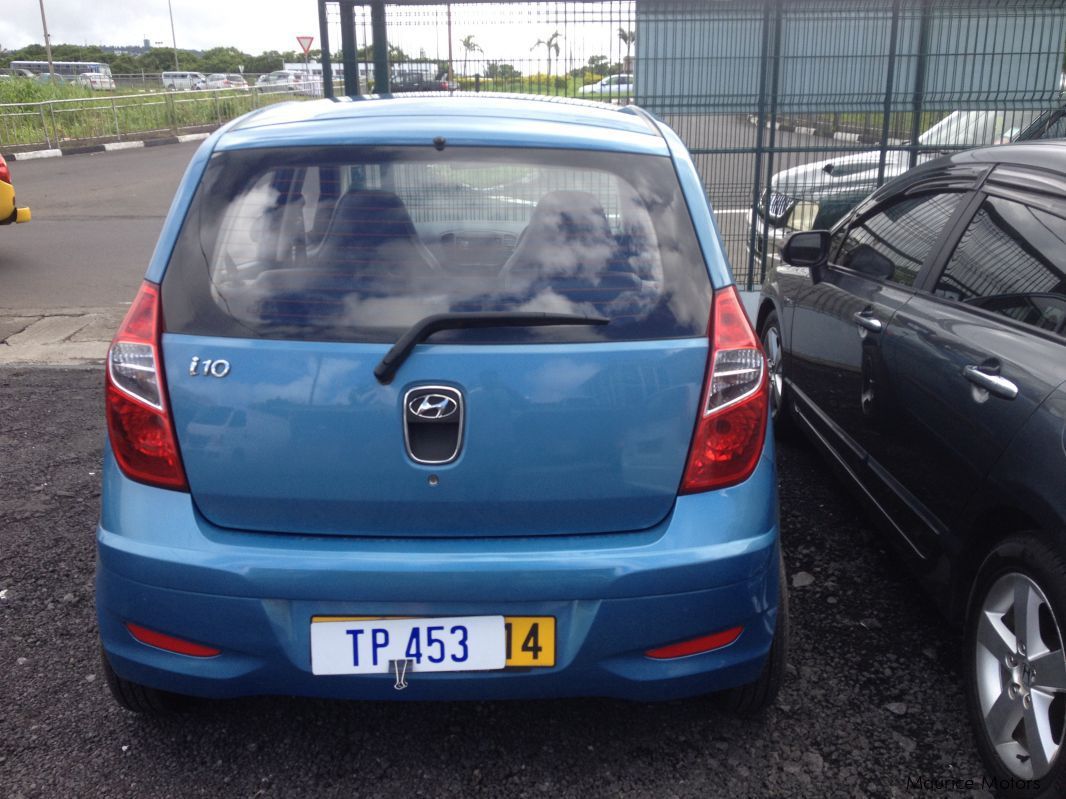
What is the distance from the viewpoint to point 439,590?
212 cm

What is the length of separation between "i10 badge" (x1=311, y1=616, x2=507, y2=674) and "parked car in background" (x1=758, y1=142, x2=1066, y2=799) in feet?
3.96

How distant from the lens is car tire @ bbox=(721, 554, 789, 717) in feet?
8.39

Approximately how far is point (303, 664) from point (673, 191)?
1.38 m

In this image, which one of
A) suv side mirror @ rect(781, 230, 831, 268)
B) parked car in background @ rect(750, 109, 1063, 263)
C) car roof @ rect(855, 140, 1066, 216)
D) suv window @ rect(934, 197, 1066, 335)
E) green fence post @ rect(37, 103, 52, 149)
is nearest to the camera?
suv window @ rect(934, 197, 1066, 335)

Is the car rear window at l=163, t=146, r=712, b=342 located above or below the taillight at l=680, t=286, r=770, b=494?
above

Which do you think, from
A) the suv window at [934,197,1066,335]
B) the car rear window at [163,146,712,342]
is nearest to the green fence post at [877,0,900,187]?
the suv window at [934,197,1066,335]

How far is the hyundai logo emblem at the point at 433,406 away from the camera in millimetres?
2141

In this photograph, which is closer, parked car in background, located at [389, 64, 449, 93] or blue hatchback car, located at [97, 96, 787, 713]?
blue hatchback car, located at [97, 96, 787, 713]

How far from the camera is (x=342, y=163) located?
2.37m

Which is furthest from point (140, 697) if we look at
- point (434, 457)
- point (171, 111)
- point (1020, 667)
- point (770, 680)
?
point (171, 111)

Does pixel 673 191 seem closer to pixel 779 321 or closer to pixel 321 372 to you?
pixel 321 372

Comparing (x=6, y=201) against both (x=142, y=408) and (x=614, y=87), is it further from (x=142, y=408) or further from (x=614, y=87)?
(x=142, y=408)

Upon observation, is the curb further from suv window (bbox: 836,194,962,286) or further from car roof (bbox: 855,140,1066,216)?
car roof (bbox: 855,140,1066,216)

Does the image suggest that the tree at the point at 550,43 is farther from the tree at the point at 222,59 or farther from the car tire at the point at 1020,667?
→ the tree at the point at 222,59
